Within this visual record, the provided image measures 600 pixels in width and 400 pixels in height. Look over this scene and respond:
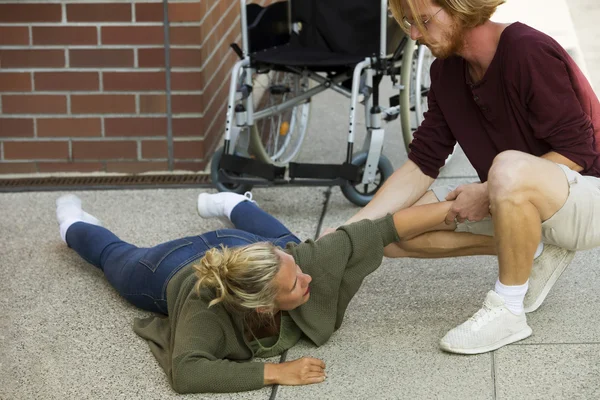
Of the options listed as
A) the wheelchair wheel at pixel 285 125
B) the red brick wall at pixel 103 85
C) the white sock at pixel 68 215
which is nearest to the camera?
the white sock at pixel 68 215

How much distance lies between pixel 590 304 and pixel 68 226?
2.16 metres

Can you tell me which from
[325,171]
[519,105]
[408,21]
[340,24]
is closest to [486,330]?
[519,105]

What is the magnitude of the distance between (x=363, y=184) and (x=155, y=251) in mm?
1450

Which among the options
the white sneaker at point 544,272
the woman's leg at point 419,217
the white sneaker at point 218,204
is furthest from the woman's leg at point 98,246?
the white sneaker at point 544,272

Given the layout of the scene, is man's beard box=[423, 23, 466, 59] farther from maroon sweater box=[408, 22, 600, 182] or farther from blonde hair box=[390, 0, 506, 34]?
maroon sweater box=[408, 22, 600, 182]

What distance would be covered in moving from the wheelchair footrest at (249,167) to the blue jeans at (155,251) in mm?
534

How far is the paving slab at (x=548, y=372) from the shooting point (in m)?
3.15

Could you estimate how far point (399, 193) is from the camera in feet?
12.2

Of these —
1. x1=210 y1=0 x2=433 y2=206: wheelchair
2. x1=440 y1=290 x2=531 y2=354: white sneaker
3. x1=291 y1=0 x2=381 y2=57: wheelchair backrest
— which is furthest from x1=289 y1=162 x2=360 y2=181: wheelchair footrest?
x1=440 y1=290 x2=531 y2=354: white sneaker

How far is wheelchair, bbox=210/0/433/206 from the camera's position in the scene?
15.5 ft

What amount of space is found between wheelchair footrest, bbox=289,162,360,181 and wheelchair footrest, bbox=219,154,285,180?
0.09 m

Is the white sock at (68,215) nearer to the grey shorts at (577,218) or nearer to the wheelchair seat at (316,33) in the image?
the wheelchair seat at (316,33)

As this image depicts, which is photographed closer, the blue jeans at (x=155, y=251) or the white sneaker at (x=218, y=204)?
the blue jeans at (x=155, y=251)

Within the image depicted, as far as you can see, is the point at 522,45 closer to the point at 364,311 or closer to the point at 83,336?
the point at 364,311
